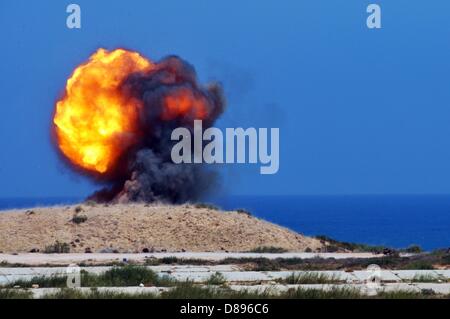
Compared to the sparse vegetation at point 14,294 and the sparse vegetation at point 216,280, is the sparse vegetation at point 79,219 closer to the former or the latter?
the sparse vegetation at point 216,280


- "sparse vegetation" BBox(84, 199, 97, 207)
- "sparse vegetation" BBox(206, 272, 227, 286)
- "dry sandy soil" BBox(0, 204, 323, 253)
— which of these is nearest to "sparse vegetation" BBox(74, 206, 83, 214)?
"dry sandy soil" BBox(0, 204, 323, 253)

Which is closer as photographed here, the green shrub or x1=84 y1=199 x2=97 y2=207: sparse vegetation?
the green shrub

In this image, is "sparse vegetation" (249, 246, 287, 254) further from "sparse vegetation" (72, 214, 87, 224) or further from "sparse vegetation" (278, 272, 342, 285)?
"sparse vegetation" (278, 272, 342, 285)

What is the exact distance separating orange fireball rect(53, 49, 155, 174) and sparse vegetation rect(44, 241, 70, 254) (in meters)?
14.7

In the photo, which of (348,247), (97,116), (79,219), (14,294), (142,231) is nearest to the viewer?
(14,294)

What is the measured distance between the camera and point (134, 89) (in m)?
59.8

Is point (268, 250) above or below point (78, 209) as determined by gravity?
below

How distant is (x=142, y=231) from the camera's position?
48094 millimetres

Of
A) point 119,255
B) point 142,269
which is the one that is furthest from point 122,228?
point 142,269

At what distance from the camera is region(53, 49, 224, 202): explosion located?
5875 centimetres

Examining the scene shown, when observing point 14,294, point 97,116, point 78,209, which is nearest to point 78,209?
point 78,209

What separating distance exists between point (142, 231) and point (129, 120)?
519 inches

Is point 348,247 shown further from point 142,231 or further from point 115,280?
point 115,280

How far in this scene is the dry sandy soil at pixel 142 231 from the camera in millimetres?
45906
